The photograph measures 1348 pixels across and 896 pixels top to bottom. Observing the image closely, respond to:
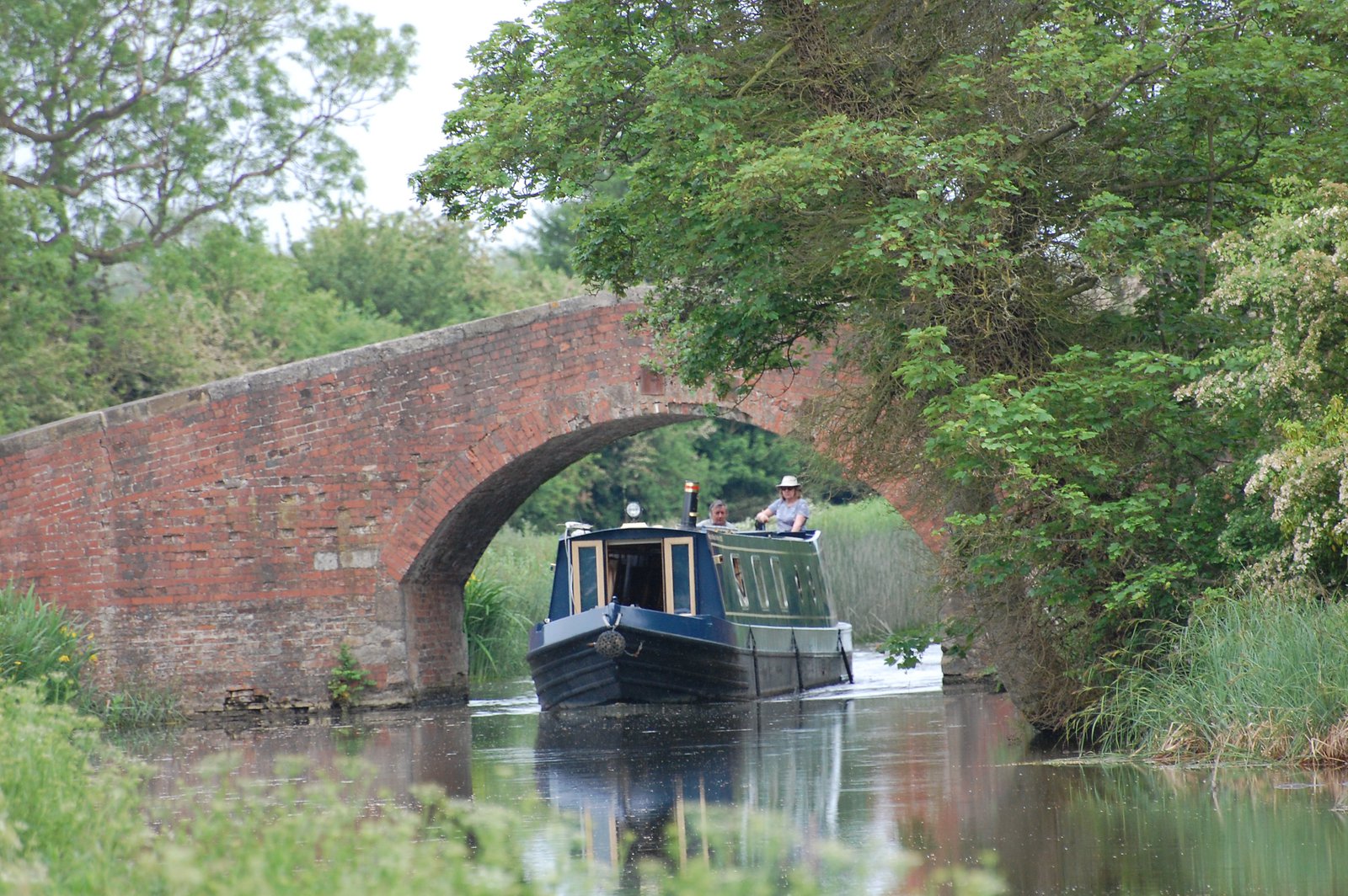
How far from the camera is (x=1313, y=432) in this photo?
895 centimetres

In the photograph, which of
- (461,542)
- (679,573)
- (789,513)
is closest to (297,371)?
(461,542)

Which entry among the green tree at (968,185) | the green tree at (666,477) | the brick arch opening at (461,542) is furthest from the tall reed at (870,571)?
the green tree at (968,185)

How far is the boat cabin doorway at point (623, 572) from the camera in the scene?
663 inches

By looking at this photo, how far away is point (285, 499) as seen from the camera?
55.8ft

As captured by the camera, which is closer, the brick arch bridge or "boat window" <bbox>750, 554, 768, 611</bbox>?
the brick arch bridge

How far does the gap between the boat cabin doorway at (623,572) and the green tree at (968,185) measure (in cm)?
543

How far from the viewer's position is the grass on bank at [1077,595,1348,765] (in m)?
8.94

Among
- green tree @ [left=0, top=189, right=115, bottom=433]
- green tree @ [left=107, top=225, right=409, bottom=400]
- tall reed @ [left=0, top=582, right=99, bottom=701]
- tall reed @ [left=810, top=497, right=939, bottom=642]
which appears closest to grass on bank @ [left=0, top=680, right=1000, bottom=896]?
tall reed @ [left=0, top=582, right=99, bottom=701]

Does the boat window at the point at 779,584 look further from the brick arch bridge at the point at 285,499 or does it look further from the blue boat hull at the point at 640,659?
the brick arch bridge at the point at 285,499

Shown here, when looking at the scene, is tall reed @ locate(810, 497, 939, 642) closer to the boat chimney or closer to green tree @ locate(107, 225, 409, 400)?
the boat chimney

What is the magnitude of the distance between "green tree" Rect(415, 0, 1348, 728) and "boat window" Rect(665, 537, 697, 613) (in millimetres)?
5395

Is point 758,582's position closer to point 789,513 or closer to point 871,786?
point 789,513

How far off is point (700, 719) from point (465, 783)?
4.93m

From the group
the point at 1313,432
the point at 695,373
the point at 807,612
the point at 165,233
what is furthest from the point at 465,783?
the point at 165,233
